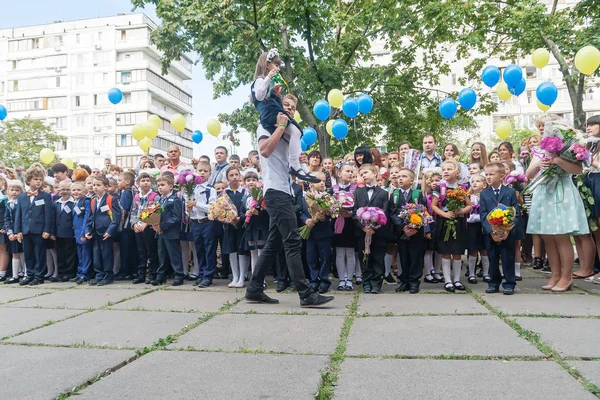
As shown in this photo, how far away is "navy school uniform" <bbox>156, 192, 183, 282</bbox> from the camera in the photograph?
24.2 ft

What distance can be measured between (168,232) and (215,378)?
4783mm

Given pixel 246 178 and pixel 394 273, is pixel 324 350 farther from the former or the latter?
pixel 394 273

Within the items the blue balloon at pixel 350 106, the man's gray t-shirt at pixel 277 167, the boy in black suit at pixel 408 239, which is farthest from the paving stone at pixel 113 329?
the blue balloon at pixel 350 106

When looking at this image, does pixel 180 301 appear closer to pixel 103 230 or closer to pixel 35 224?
pixel 103 230

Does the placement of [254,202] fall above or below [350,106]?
below

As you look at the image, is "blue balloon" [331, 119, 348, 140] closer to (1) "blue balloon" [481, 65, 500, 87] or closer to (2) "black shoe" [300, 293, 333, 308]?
(1) "blue balloon" [481, 65, 500, 87]

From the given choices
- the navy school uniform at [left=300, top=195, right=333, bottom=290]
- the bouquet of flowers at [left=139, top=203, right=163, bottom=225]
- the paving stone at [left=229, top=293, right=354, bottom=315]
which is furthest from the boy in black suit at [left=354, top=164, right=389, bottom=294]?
the bouquet of flowers at [left=139, top=203, right=163, bottom=225]

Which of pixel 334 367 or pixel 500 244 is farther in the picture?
pixel 500 244

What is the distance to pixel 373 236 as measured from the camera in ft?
21.0

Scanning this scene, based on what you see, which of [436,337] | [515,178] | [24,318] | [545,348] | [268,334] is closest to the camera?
[545,348]

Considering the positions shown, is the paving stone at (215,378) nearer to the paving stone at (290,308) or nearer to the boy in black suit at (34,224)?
the paving stone at (290,308)

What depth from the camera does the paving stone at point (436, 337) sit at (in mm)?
3402

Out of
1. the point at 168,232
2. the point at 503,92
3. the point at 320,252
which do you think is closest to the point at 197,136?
the point at 168,232

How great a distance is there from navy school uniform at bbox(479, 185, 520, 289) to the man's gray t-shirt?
2605 mm
